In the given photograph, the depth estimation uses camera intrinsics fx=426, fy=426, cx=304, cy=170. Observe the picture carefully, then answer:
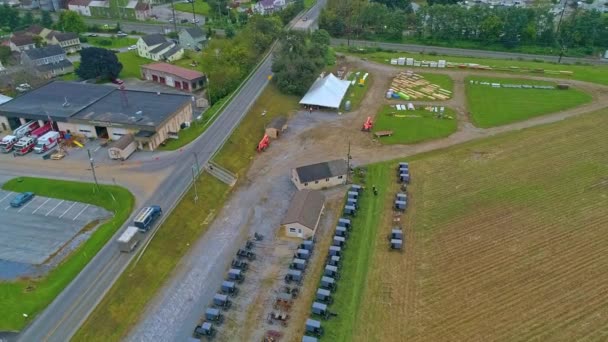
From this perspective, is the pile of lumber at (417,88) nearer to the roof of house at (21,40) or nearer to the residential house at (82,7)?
the roof of house at (21,40)

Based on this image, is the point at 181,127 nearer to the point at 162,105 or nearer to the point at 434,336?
the point at 162,105

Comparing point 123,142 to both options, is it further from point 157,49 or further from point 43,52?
point 43,52

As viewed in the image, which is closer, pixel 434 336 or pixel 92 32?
pixel 434 336

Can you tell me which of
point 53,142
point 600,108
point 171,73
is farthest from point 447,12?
point 53,142

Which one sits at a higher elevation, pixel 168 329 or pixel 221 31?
pixel 221 31

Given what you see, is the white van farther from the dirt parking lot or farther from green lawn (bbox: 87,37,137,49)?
green lawn (bbox: 87,37,137,49)

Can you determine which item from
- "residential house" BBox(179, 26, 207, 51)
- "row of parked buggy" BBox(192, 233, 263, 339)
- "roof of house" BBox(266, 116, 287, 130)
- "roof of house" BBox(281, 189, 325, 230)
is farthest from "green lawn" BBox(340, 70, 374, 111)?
"residential house" BBox(179, 26, 207, 51)
